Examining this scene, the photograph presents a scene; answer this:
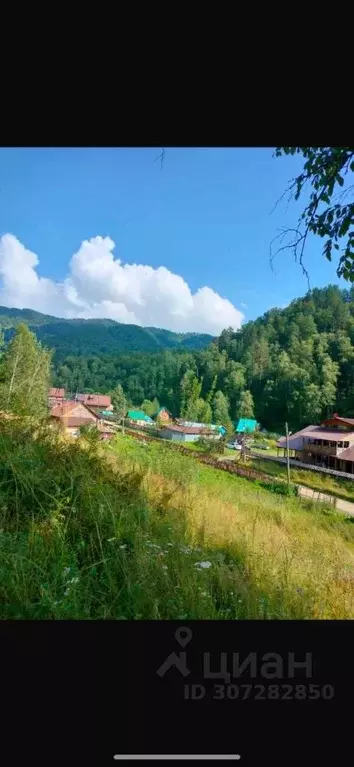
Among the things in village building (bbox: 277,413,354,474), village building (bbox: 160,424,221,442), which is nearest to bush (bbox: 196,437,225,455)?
village building (bbox: 160,424,221,442)

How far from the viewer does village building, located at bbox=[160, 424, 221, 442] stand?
5.86ft

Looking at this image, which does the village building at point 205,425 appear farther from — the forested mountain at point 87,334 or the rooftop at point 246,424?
the forested mountain at point 87,334

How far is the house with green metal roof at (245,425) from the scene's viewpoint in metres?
1.71

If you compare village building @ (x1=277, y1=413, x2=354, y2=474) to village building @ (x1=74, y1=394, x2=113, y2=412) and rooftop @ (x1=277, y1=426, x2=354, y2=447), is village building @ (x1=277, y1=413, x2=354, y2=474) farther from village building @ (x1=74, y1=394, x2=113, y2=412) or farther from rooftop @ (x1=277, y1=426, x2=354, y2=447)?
village building @ (x1=74, y1=394, x2=113, y2=412)

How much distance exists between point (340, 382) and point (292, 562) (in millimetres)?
803

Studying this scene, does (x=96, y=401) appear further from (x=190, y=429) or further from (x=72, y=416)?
(x=190, y=429)

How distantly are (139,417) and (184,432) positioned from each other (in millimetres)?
244

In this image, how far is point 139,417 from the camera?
5.98 feet

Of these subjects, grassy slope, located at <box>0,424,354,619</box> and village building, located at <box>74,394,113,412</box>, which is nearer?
grassy slope, located at <box>0,424,354,619</box>

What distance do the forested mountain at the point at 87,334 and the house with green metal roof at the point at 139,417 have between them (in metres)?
0.33
